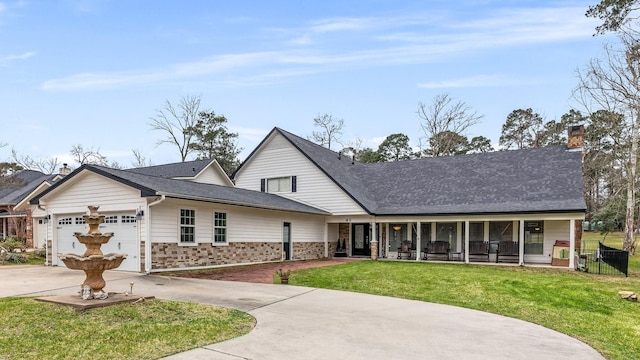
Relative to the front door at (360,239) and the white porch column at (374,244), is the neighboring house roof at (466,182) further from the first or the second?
the front door at (360,239)

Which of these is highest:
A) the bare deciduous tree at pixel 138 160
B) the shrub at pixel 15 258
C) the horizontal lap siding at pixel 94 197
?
the bare deciduous tree at pixel 138 160

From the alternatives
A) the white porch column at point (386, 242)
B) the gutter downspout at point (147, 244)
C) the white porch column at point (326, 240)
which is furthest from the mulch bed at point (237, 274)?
the white porch column at point (386, 242)

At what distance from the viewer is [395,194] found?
2075cm

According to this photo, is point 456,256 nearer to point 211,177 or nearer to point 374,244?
point 374,244

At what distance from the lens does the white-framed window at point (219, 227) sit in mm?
14672

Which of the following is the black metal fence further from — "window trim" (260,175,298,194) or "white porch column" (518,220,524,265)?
"window trim" (260,175,298,194)

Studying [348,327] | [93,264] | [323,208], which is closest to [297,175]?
[323,208]

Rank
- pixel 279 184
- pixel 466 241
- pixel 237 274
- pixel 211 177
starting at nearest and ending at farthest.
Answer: pixel 237 274 → pixel 466 241 → pixel 279 184 → pixel 211 177

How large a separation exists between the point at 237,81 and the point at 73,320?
623 inches

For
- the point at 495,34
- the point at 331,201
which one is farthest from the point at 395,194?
the point at 495,34

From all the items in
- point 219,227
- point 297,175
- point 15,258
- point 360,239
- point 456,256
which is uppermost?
point 297,175

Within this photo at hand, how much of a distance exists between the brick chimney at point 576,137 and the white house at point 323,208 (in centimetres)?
33

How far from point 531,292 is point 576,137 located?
12.1m

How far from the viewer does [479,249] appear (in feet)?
57.4
